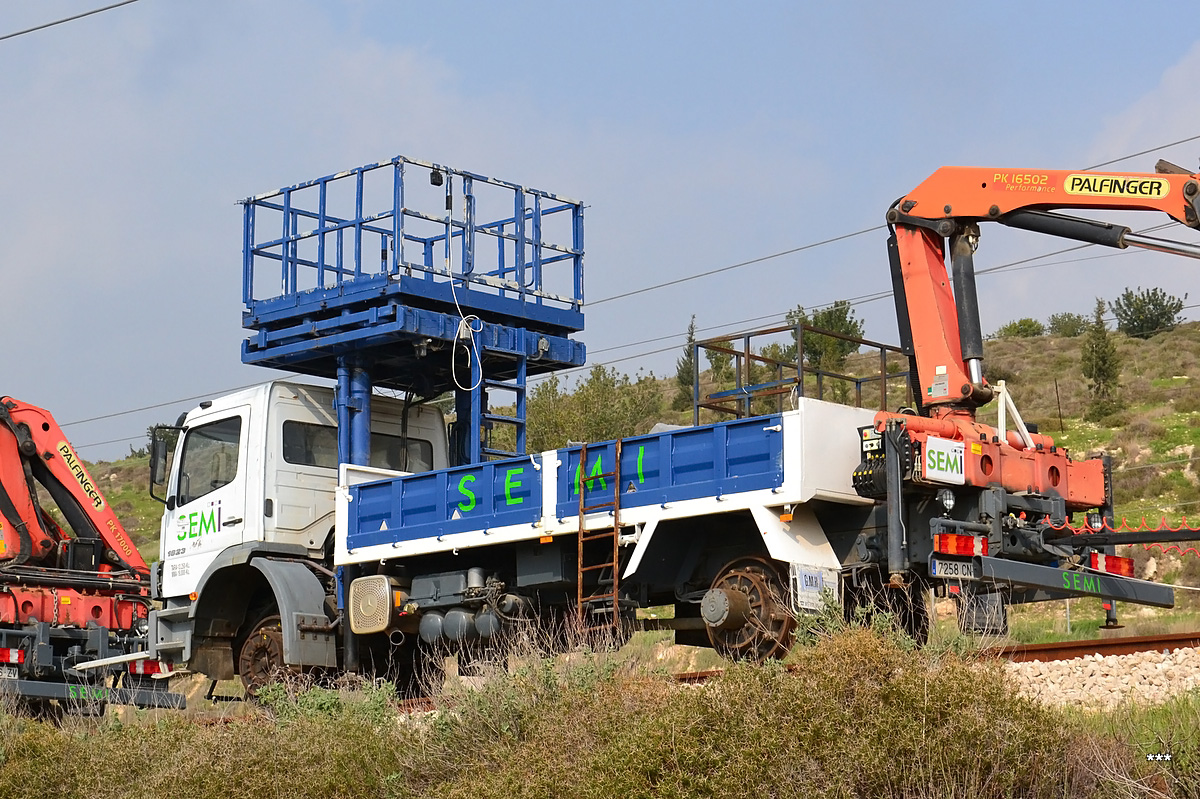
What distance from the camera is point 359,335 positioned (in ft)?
52.5

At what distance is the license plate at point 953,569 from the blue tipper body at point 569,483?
1407 mm

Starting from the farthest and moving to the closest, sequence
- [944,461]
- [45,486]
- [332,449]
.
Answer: [45,486] < [332,449] < [944,461]

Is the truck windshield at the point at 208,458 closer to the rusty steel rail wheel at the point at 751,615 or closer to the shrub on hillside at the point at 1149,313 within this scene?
the rusty steel rail wheel at the point at 751,615

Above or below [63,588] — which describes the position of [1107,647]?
below

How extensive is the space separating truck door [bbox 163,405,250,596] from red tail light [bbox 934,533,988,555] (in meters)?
7.95

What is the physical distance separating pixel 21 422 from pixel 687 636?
33.2 feet

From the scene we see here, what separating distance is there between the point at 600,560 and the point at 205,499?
17.5 ft

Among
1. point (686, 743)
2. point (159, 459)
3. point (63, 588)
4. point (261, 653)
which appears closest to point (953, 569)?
point (686, 743)

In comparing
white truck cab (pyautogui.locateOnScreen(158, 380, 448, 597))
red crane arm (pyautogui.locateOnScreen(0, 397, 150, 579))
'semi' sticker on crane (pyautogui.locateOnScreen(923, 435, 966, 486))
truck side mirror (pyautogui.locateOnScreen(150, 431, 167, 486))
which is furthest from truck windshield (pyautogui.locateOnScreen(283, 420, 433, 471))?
'semi' sticker on crane (pyautogui.locateOnScreen(923, 435, 966, 486))

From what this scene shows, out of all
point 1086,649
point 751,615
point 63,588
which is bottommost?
point 1086,649

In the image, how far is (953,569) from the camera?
1129 cm

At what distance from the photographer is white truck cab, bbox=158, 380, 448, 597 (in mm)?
16000

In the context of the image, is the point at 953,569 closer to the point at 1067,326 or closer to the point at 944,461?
the point at 944,461

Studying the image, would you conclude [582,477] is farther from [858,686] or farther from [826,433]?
[858,686]
